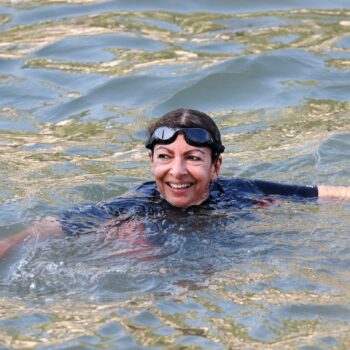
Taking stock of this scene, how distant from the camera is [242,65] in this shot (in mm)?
11781

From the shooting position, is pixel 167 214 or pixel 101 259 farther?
pixel 167 214

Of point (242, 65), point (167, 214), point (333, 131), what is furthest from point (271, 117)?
point (167, 214)

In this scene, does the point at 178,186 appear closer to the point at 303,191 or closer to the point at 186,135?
the point at 186,135

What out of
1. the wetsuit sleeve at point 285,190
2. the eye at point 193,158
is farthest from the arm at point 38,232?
the wetsuit sleeve at point 285,190

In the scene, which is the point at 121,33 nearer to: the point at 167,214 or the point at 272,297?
the point at 167,214

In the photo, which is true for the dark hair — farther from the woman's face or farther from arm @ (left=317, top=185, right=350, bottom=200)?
arm @ (left=317, top=185, right=350, bottom=200)

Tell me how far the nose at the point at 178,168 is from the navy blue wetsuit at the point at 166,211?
12.9 inches

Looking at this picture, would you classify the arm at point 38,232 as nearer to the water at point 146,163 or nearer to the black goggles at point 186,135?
the water at point 146,163

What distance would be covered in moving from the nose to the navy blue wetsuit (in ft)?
1.07

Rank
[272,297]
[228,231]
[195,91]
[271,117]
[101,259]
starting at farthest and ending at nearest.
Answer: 1. [195,91]
2. [271,117]
3. [228,231]
4. [101,259]
5. [272,297]

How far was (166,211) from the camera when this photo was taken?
6992 mm

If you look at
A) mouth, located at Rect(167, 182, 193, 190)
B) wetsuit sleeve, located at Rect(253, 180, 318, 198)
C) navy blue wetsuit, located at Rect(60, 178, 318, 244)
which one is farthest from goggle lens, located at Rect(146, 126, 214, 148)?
wetsuit sleeve, located at Rect(253, 180, 318, 198)

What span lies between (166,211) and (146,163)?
2334mm

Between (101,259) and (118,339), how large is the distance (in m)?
1.25
